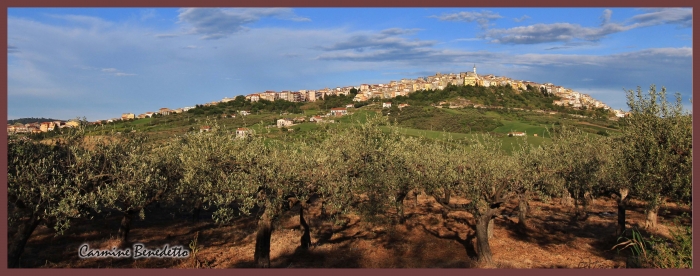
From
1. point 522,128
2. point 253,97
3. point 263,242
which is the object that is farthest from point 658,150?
point 253,97

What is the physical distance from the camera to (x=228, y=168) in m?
18.9

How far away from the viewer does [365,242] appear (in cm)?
2378

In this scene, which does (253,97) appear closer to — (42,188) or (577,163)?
(577,163)

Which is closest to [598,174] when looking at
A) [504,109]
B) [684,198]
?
[684,198]

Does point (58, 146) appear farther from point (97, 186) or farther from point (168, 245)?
point (168, 245)

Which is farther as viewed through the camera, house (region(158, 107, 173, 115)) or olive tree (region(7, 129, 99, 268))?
house (region(158, 107, 173, 115))

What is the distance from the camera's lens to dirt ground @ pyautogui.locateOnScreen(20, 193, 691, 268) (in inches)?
777

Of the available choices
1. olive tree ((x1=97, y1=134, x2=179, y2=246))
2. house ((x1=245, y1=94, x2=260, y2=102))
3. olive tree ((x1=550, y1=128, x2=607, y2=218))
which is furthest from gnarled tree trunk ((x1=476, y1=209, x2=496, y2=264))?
house ((x1=245, y1=94, x2=260, y2=102))

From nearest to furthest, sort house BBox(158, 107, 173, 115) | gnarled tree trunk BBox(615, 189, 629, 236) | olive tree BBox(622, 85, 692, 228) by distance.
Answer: olive tree BBox(622, 85, 692, 228) → gnarled tree trunk BBox(615, 189, 629, 236) → house BBox(158, 107, 173, 115)

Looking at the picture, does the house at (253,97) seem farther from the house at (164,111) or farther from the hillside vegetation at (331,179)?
the hillside vegetation at (331,179)

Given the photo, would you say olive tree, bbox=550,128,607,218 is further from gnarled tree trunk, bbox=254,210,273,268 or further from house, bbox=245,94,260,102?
house, bbox=245,94,260,102
